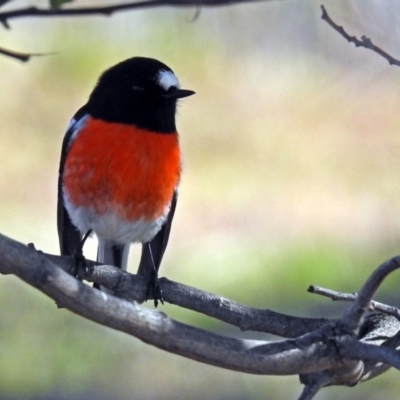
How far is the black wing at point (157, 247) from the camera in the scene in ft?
14.3

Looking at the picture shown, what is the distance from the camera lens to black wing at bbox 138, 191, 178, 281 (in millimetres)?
4355

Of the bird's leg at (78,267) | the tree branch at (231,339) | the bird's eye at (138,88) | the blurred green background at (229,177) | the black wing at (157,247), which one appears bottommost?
the blurred green background at (229,177)

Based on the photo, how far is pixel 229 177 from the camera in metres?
9.30

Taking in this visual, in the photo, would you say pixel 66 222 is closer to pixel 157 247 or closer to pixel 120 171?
pixel 157 247

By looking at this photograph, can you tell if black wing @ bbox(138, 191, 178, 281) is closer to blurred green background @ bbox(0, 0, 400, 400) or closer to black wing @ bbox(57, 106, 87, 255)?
black wing @ bbox(57, 106, 87, 255)

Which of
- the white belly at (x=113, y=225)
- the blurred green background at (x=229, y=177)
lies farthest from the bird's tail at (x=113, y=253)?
the blurred green background at (x=229, y=177)

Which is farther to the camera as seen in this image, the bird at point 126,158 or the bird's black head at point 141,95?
the bird's black head at point 141,95

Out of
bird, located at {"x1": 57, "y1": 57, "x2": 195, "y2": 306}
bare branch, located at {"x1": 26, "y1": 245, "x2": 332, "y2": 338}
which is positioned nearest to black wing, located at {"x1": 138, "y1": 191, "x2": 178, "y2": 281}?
bird, located at {"x1": 57, "y1": 57, "x2": 195, "y2": 306}

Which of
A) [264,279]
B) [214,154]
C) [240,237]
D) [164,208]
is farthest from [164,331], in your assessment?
[214,154]

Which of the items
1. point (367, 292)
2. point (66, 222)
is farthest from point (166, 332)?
point (66, 222)

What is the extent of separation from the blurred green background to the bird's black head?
5.07 feet

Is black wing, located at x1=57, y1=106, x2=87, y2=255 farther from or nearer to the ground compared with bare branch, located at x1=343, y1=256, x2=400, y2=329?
nearer to the ground

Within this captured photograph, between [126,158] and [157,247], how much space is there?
764 mm

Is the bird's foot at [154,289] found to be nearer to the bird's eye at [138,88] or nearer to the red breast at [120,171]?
the red breast at [120,171]
